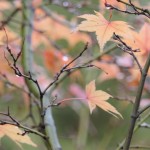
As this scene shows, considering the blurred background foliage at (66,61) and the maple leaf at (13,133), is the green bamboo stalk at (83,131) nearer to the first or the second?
the blurred background foliage at (66,61)

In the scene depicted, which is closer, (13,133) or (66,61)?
(13,133)

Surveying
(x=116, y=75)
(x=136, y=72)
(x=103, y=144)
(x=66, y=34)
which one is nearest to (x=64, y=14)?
(x=66, y=34)

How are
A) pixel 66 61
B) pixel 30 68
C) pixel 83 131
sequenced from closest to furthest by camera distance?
1. pixel 30 68
2. pixel 66 61
3. pixel 83 131

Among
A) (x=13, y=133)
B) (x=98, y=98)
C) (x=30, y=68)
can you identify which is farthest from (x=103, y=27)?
(x=30, y=68)

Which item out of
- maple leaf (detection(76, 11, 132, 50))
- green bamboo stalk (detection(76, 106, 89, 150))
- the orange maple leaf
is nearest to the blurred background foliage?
green bamboo stalk (detection(76, 106, 89, 150))

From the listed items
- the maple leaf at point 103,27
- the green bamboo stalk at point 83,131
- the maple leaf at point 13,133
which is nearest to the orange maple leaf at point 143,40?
the maple leaf at point 103,27

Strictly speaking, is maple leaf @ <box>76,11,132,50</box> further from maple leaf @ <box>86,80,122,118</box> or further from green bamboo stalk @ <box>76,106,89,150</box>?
green bamboo stalk @ <box>76,106,89,150</box>

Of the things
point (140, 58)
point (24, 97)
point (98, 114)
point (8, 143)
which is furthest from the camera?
point (98, 114)

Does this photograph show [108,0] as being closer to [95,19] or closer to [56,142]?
[95,19]

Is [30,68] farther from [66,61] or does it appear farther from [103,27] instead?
[103,27]
